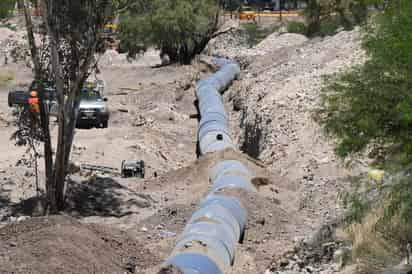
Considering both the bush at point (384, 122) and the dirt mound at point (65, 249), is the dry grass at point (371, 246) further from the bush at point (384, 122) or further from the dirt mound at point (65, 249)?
the dirt mound at point (65, 249)

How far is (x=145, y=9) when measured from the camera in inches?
888

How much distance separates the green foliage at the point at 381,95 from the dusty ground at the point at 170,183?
3317 millimetres

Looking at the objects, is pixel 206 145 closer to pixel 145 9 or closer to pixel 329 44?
pixel 145 9

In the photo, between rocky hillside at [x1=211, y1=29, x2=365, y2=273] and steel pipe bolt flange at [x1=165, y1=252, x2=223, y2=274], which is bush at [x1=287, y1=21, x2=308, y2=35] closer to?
rocky hillside at [x1=211, y1=29, x2=365, y2=273]

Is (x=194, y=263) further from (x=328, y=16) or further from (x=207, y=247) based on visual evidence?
(x=328, y=16)

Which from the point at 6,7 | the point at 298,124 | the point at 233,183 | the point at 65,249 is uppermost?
the point at 6,7

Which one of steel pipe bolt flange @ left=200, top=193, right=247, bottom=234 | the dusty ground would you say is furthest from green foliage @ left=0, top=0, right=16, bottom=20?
steel pipe bolt flange @ left=200, top=193, right=247, bottom=234

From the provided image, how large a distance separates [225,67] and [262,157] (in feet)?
74.1

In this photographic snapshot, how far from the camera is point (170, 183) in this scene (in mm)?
24766

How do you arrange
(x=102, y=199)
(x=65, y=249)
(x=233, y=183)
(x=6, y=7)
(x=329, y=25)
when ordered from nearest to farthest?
(x=65, y=249) → (x=233, y=183) → (x=6, y=7) → (x=102, y=199) → (x=329, y=25)

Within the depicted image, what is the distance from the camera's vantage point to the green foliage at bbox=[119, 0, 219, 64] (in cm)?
5934

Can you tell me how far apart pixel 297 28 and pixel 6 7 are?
48131mm

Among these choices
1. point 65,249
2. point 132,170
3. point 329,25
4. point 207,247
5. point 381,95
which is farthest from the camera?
point 329,25

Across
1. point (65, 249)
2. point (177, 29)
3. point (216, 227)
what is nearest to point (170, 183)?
point (216, 227)
